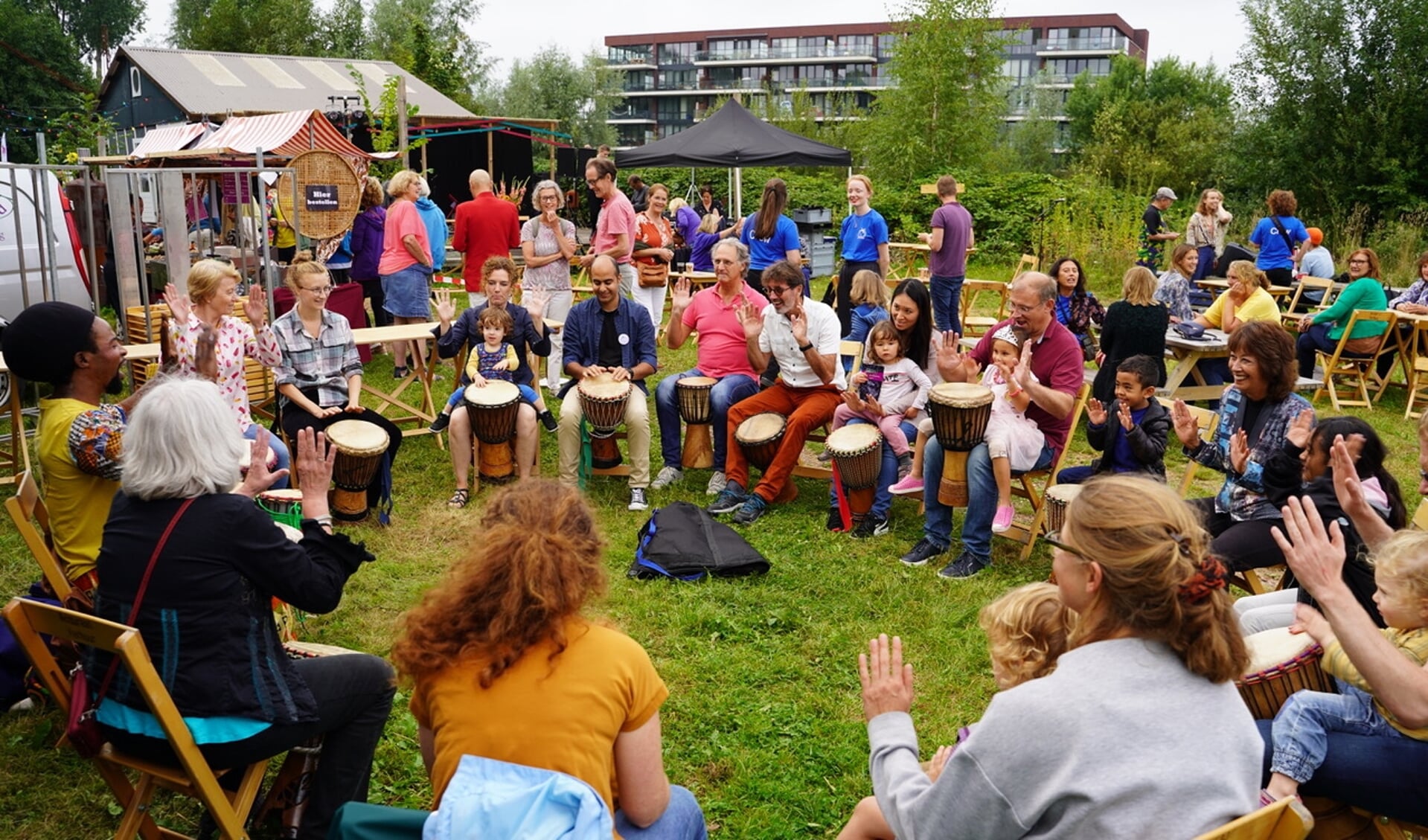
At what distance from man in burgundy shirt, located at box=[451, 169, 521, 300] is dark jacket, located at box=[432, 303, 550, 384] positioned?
222 centimetres

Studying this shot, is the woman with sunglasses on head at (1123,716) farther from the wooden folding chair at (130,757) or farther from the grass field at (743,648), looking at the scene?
the wooden folding chair at (130,757)

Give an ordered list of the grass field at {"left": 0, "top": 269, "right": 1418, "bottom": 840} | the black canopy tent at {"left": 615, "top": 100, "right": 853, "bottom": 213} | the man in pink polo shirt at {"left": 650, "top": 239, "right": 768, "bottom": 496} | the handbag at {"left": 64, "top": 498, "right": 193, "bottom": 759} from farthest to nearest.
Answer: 1. the black canopy tent at {"left": 615, "top": 100, "right": 853, "bottom": 213}
2. the man in pink polo shirt at {"left": 650, "top": 239, "right": 768, "bottom": 496}
3. the grass field at {"left": 0, "top": 269, "right": 1418, "bottom": 840}
4. the handbag at {"left": 64, "top": 498, "right": 193, "bottom": 759}

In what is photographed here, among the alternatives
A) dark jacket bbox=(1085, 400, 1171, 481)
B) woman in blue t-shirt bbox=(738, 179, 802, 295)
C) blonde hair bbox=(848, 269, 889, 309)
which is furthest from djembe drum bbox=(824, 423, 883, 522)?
woman in blue t-shirt bbox=(738, 179, 802, 295)

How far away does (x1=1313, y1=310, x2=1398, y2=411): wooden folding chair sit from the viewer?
8602 millimetres

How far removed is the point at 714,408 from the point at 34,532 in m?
3.89

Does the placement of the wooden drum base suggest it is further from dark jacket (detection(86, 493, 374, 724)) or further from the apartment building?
the apartment building

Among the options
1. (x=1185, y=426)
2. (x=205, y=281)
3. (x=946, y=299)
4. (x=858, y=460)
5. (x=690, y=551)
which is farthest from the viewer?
(x=946, y=299)

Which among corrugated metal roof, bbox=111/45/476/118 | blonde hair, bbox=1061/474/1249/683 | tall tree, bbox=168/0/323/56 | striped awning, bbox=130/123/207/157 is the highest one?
tall tree, bbox=168/0/323/56

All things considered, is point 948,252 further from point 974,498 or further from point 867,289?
point 974,498

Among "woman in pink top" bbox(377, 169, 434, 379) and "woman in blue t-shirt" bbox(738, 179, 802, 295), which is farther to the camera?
"woman in blue t-shirt" bbox(738, 179, 802, 295)

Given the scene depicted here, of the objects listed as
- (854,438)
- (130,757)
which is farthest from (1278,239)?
(130,757)

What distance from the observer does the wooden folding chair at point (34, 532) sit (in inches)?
125

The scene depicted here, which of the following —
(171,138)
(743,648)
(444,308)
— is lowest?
(743,648)

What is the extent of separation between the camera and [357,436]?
19.2 ft
